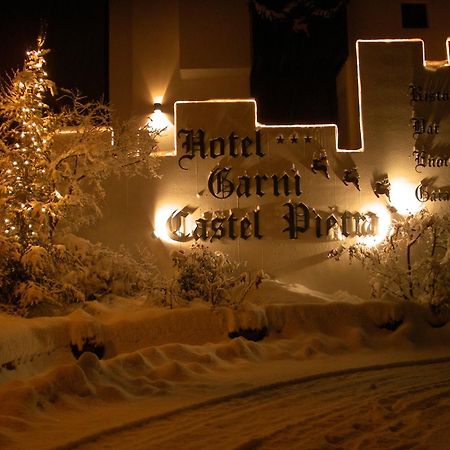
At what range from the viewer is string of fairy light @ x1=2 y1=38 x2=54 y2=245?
1334cm

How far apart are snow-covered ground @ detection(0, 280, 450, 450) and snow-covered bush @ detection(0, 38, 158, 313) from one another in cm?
75

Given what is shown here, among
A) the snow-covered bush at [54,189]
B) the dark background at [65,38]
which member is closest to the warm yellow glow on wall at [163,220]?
the snow-covered bush at [54,189]

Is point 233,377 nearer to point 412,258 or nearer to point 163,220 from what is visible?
point 163,220

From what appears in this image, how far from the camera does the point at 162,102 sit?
18.4m

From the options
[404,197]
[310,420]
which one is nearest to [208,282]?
[404,197]

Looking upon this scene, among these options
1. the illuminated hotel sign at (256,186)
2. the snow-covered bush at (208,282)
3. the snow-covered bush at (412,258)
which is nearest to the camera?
the snow-covered bush at (208,282)

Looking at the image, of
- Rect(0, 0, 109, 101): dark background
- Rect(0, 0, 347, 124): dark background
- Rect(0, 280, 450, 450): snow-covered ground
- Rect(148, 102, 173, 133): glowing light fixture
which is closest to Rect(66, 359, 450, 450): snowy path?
Rect(0, 280, 450, 450): snow-covered ground

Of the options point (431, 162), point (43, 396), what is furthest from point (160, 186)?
point (43, 396)

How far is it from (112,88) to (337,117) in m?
6.16

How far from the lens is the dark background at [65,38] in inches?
725

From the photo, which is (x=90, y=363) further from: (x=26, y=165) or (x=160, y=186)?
(x=160, y=186)

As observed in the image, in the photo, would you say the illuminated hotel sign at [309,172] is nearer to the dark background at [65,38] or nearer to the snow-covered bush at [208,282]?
the snow-covered bush at [208,282]

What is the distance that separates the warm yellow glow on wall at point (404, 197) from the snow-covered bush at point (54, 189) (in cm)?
579

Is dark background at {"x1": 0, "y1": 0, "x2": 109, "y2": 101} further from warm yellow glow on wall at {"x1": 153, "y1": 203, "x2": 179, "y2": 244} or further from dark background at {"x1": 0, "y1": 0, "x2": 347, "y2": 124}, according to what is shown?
warm yellow glow on wall at {"x1": 153, "y1": 203, "x2": 179, "y2": 244}
